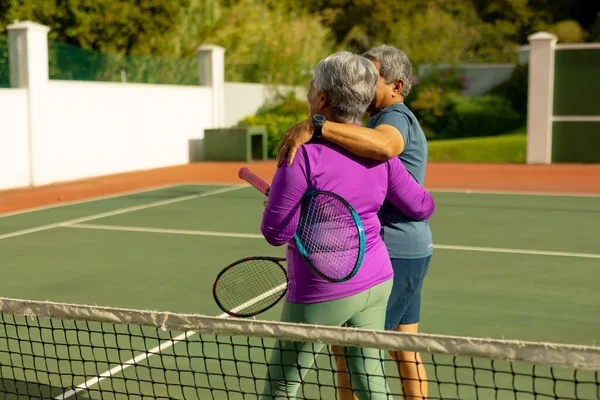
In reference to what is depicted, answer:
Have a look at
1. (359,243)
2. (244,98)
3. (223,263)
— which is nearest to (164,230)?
(223,263)

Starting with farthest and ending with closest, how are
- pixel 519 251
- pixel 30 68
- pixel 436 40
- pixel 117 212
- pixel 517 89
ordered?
pixel 436 40, pixel 517 89, pixel 30 68, pixel 117 212, pixel 519 251

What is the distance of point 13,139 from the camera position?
14273mm

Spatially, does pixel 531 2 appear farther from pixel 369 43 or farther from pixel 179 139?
pixel 179 139

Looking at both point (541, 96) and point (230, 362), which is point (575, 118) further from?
point (230, 362)

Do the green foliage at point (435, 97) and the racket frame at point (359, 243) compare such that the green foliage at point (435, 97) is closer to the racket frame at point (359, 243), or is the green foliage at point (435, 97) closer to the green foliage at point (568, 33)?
the green foliage at point (568, 33)

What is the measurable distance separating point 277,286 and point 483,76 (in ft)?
79.5

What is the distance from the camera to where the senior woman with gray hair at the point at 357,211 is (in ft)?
9.36

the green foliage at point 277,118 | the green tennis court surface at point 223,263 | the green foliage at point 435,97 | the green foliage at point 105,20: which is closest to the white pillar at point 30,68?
the green tennis court surface at point 223,263

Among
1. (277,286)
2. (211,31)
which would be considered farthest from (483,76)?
(277,286)

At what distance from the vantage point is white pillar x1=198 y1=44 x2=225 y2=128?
20.8 metres

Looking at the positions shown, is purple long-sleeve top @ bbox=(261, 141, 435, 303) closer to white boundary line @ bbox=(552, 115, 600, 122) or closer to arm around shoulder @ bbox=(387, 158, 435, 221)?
arm around shoulder @ bbox=(387, 158, 435, 221)

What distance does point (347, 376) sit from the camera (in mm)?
3367

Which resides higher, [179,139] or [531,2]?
[531,2]

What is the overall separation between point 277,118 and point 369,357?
18.7 m
